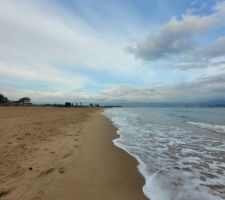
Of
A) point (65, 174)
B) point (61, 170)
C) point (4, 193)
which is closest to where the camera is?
point (4, 193)

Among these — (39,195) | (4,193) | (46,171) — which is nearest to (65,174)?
(46,171)

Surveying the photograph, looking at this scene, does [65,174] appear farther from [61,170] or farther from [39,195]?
[39,195]

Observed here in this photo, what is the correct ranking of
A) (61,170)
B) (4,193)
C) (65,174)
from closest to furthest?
1. (4,193)
2. (65,174)
3. (61,170)

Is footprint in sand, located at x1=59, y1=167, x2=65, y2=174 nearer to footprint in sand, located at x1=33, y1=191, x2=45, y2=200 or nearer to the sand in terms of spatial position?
the sand

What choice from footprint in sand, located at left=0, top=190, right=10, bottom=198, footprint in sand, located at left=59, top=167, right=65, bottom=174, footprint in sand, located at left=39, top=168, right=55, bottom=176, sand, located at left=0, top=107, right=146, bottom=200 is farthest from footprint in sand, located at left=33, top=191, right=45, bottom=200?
footprint in sand, located at left=59, top=167, right=65, bottom=174

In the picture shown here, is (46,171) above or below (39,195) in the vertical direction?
above

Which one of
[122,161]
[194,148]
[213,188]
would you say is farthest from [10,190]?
[194,148]

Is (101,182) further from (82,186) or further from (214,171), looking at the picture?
(214,171)

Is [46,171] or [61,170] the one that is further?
[61,170]

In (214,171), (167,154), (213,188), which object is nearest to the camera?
(213,188)

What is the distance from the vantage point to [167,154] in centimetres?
877

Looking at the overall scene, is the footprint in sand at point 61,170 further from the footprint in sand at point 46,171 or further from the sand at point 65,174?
the footprint in sand at point 46,171

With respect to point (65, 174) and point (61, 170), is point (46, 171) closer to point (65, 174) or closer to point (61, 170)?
point (61, 170)

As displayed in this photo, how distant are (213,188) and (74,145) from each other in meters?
6.17
